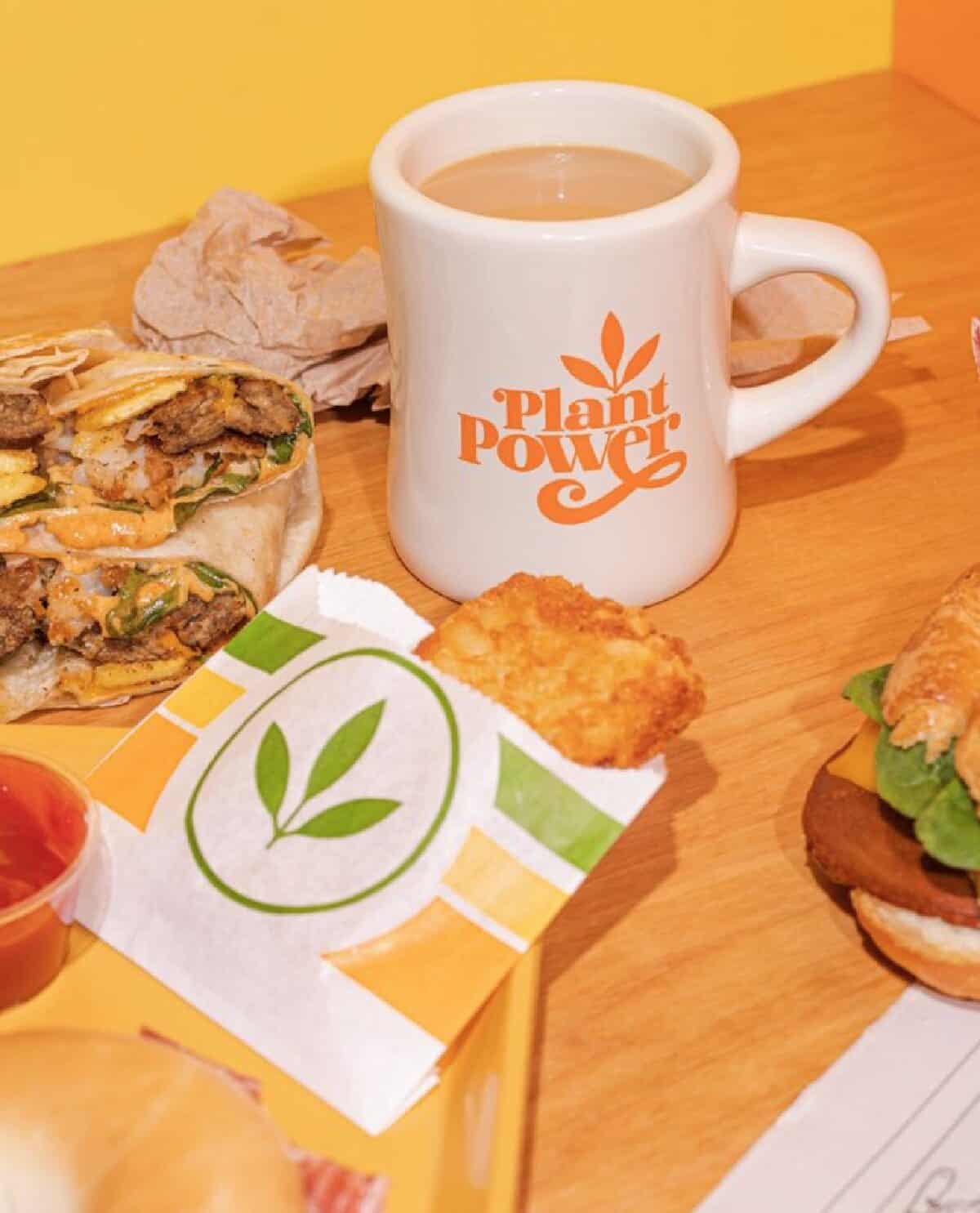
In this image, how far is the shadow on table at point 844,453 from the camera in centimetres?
129

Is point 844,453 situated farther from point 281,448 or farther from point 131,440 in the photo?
point 131,440

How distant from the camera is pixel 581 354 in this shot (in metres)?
0.99

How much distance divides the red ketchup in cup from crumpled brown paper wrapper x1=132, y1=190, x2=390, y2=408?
1.81 feet

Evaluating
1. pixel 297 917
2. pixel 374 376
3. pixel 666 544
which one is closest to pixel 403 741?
pixel 297 917

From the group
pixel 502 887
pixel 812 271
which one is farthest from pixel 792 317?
pixel 502 887

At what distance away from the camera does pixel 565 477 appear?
1.04 meters

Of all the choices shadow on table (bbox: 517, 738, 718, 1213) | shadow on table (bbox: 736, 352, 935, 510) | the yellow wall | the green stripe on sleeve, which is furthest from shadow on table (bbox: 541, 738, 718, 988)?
the yellow wall

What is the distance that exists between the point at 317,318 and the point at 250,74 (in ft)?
1.51

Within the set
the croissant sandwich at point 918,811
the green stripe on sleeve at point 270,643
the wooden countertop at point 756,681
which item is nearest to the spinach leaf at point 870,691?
the croissant sandwich at point 918,811

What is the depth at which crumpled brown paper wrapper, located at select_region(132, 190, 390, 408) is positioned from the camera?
1336 mm

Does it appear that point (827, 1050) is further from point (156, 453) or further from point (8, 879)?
point (156, 453)

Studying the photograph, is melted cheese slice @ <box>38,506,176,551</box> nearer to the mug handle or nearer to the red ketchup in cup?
the red ketchup in cup

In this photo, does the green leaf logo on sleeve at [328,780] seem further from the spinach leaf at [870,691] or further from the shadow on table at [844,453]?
the shadow on table at [844,453]

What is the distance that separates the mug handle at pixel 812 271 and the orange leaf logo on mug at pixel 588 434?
3.5 inches
